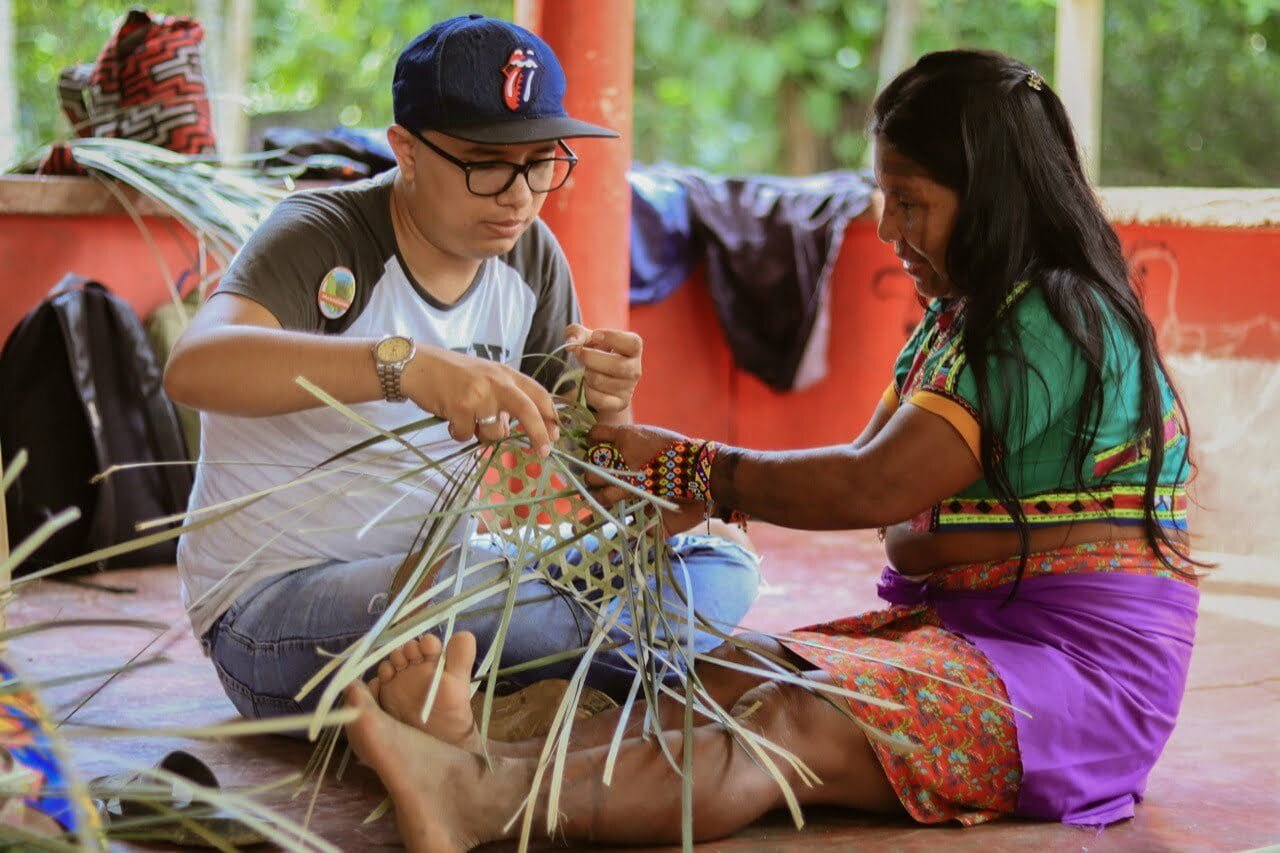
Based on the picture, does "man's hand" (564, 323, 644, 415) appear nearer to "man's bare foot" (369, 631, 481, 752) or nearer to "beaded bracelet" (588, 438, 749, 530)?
"beaded bracelet" (588, 438, 749, 530)

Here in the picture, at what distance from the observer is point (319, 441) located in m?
2.33

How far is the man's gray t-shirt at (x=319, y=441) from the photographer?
88.8 inches

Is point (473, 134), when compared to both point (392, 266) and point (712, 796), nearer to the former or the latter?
point (392, 266)

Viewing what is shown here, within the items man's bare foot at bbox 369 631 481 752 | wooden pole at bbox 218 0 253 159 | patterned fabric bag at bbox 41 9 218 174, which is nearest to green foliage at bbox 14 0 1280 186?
wooden pole at bbox 218 0 253 159

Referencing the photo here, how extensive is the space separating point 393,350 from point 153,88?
7.86 feet

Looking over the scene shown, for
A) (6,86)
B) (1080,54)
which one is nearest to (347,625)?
(1080,54)

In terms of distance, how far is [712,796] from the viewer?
1.97 metres

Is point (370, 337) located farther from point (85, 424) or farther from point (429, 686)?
point (85, 424)

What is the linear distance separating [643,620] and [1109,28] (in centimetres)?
1156

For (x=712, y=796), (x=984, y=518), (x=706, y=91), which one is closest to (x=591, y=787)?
(x=712, y=796)

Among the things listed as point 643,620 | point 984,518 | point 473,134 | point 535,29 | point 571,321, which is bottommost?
point 643,620

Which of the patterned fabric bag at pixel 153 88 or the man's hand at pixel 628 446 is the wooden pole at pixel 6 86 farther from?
the man's hand at pixel 628 446

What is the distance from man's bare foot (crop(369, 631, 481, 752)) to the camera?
1.97 meters

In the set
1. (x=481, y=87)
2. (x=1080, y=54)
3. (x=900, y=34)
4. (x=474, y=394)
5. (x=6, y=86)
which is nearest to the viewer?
(x=474, y=394)
